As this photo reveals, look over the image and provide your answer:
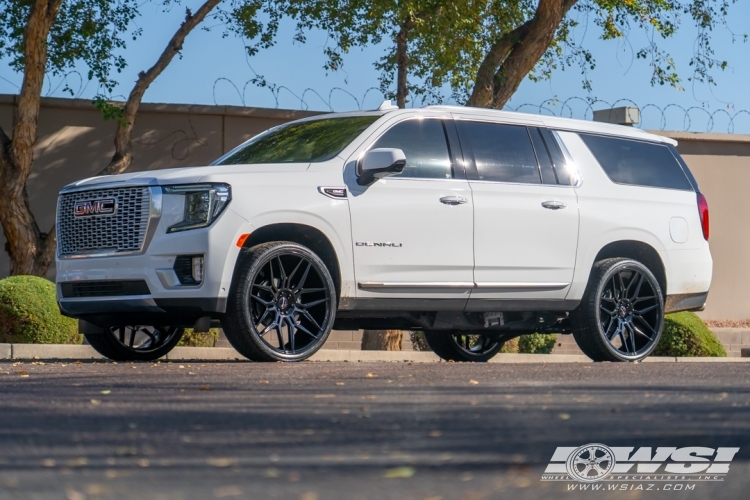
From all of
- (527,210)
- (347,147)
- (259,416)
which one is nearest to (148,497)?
(259,416)

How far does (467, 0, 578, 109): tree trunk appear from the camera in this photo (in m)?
16.1

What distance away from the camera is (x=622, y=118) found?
64.1 ft

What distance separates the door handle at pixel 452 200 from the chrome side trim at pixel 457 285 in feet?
1.97

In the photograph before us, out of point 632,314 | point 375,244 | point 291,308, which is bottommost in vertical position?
point 632,314

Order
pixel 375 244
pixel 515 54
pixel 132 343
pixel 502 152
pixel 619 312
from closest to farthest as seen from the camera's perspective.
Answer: pixel 375 244 < pixel 502 152 < pixel 132 343 < pixel 619 312 < pixel 515 54

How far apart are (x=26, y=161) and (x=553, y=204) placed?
8.21 meters

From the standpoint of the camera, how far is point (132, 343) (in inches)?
380

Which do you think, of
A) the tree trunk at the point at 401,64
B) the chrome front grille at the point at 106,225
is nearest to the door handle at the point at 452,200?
the chrome front grille at the point at 106,225

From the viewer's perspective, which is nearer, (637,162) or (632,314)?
(632,314)

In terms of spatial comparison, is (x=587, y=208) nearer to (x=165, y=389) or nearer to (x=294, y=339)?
(x=294, y=339)

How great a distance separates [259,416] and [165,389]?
4.19 feet

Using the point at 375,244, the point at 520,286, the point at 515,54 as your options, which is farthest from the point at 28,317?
the point at 515,54

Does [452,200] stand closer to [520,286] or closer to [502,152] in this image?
[502,152]

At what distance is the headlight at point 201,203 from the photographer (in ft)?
26.0
